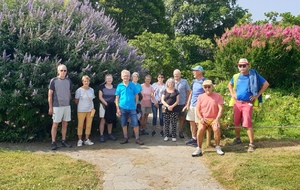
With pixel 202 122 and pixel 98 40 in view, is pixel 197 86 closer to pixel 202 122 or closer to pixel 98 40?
pixel 202 122

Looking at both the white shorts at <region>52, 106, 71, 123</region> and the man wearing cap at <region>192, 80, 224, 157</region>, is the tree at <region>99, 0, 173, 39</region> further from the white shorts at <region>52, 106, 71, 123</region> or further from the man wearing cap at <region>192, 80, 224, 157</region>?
the man wearing cap at <region>192, 80, 224, 157</region>

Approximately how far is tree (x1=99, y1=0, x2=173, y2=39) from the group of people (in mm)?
15067

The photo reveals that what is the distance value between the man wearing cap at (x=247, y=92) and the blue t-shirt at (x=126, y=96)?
7.22 feet

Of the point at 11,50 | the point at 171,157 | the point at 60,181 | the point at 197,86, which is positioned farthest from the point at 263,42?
the point at 60,181

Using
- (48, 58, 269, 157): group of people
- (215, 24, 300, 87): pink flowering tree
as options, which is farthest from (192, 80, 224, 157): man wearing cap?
(215, 24, 300, 87): pink flowering tree

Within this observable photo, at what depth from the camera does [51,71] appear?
7.52 m

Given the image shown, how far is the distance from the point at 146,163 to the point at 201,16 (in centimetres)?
2566

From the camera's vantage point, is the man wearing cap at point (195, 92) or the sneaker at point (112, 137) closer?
the man wearing cap at point (195, 92)

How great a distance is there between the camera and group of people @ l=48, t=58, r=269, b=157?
261 inches

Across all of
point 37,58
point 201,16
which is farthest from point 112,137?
point 201,16

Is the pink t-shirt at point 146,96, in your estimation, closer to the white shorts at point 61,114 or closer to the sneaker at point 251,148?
the white shorts at point 61,114

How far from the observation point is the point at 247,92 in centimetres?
686

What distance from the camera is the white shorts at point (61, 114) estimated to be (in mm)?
7195

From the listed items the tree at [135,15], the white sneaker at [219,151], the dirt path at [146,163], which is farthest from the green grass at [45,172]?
the tree at [135,15]
